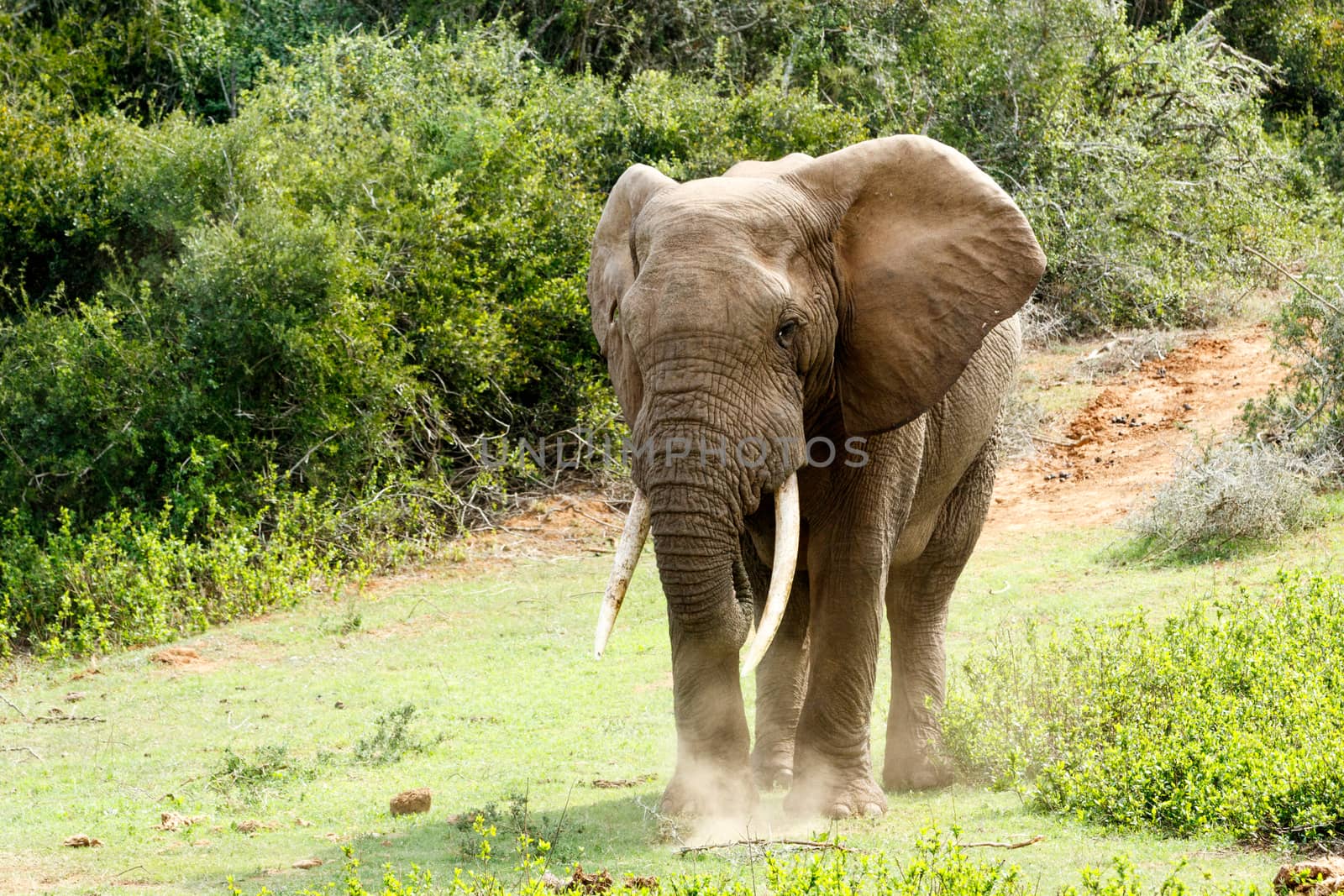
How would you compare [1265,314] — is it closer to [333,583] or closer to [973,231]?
[333,583]

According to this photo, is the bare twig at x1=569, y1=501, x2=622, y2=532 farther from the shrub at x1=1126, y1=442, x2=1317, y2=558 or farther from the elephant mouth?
the elephant mouth

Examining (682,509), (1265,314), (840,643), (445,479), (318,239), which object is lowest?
(445,479)

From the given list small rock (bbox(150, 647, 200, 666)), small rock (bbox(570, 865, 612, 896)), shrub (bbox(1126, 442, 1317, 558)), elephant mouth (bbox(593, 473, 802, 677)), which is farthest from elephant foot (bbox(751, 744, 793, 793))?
shrub (bbox(1126, 442, 1317, 558))

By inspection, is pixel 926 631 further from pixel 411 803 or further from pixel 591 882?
pixel 591 882

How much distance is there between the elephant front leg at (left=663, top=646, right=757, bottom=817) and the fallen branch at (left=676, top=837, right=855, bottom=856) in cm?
29

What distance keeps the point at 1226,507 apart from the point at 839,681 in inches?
271

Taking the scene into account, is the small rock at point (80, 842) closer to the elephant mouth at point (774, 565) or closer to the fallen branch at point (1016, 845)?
the elephant mouth at point (774, 565)

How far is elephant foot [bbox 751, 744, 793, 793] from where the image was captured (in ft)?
24.5

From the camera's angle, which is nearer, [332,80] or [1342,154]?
[332,80]

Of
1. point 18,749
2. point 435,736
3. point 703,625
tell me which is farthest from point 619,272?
point 18,749

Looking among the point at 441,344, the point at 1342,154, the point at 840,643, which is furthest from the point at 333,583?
the point at 1342,154

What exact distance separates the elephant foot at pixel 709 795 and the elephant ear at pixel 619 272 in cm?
150

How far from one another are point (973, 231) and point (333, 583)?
8472 millimetres

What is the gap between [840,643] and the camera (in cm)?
659
